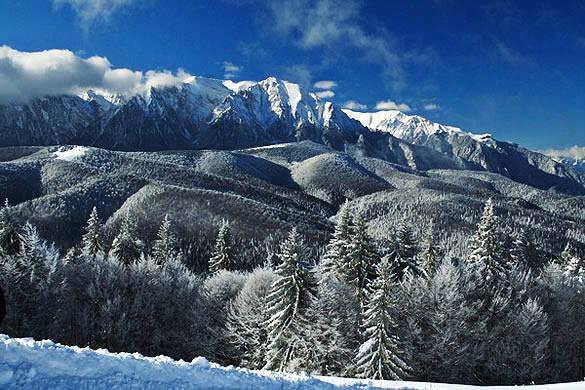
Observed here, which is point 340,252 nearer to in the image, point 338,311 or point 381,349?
point 338,311

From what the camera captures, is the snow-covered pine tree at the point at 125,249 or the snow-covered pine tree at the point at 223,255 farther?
the snow-covered pine tree at the point at 223,255

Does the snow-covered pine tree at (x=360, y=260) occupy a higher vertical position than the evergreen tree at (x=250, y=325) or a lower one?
higher

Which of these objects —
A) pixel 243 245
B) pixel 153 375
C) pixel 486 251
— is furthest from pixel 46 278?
pixel 243 245

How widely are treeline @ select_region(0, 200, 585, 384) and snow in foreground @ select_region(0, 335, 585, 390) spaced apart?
58.6 ft

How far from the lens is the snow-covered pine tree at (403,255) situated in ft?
137

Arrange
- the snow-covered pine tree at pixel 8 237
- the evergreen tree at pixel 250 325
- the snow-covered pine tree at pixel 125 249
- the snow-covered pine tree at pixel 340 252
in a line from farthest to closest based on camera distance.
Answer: the snow-covered pine tree at pixel 125 249, the snow-covered pine tree at pixel 8 237, the snow-covered pine tree at pixel 340 252, the evergreen tree at pixel 250 325

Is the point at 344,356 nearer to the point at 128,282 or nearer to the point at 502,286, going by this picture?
the point at 502,286

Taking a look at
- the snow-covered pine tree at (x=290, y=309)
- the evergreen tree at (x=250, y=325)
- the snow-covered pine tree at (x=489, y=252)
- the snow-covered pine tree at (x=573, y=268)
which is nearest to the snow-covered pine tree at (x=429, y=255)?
the snow-covered pine tree at (x=489, y=252)

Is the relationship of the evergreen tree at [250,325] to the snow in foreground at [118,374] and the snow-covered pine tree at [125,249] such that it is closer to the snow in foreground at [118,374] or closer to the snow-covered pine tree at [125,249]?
the snow-covered pine tree at [125,249]

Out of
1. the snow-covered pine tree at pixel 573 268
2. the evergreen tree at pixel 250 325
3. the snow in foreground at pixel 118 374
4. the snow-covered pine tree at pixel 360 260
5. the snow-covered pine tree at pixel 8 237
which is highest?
the snow-covered pine tree at pixel 573 268

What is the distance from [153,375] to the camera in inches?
472

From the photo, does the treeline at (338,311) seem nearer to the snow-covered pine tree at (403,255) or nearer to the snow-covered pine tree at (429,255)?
the snow-covered pine tree at (403,255)

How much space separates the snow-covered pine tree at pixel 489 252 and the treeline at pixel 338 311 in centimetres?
11

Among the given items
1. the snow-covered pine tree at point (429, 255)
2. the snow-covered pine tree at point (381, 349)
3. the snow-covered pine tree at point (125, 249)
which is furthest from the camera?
the snow-covered pine tree at point (125, 249)
